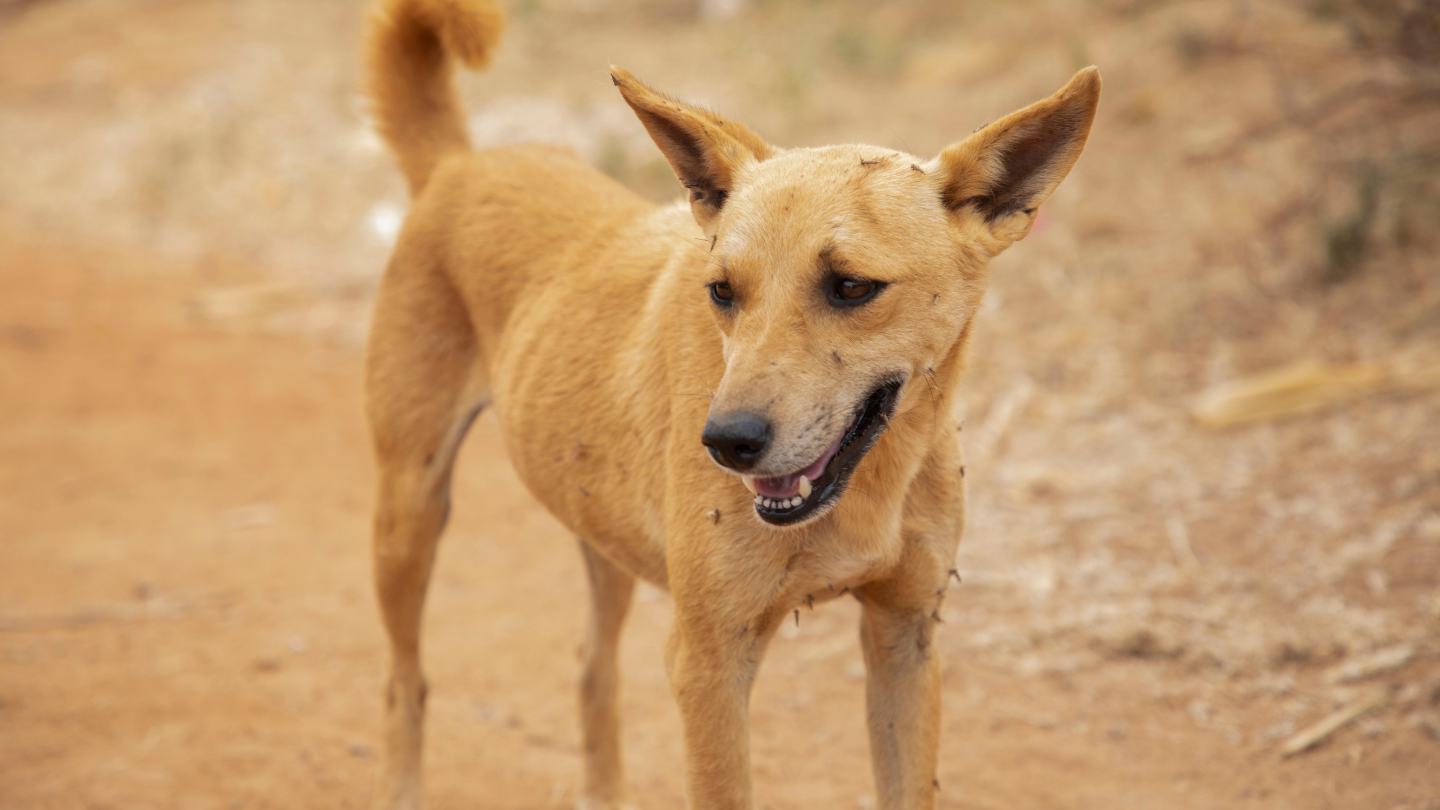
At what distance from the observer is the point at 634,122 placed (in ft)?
37.8

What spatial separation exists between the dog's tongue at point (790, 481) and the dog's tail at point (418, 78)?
208cm

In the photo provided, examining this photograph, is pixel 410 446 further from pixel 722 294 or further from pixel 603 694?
pixel 722 294

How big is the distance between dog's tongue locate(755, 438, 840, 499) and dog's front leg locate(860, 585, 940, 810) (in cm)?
58

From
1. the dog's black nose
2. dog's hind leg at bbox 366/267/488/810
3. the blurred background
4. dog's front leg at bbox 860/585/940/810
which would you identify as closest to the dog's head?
the dog's black nose

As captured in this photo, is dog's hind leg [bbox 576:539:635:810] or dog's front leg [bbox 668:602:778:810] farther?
dog's hind leg [bbox 576:539:635:810]

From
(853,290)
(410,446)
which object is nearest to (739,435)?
(853,290)

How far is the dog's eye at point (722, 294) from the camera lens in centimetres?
301

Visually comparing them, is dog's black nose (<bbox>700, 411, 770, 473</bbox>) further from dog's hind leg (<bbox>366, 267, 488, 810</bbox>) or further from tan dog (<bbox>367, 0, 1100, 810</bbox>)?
dog's hind leg (<bbox>366, 267, 488, 810</bbox>)

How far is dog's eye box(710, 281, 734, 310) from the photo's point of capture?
3.01m

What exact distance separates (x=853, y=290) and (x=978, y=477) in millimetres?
3599

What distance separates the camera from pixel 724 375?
292 centimetres

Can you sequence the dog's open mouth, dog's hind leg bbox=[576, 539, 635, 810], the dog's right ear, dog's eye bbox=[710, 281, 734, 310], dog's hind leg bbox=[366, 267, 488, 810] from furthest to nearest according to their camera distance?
dog's hind leg bbox=[576, 539, 635, 810] < dog's hind leg bbox=[366, 267, 488, 810] < the dog's right ear < dog's eye bbox=[710, 281, 734, 310] < the dog's open mouth

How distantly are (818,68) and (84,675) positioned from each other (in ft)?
26.5

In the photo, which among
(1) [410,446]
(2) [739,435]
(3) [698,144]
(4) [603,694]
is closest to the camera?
(2) [739,435]
